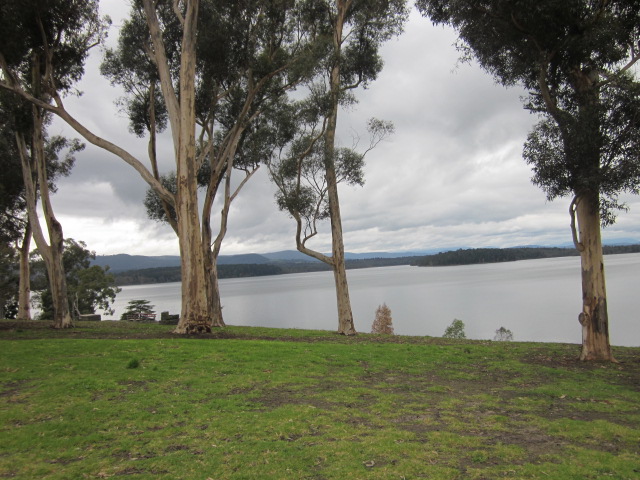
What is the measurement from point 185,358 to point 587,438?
7.17 metres

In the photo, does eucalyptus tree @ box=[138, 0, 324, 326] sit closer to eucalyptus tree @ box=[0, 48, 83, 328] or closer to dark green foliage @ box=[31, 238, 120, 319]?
eucalyptus tree @ box=[0, 48, 83, 328]

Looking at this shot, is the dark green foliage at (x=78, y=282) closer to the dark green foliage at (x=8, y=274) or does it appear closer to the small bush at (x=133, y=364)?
the dark green foliage at (x=8, y=274)

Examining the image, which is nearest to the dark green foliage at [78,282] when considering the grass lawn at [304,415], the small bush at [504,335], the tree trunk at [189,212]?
the tree trunk at [189,212]

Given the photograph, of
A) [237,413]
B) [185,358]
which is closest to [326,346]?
[185,358]

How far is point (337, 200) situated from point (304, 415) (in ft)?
37.4

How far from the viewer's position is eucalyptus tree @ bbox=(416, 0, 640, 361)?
9.23 meters

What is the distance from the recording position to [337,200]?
1645 centimetres

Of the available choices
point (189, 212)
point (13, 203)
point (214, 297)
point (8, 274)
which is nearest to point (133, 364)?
point (189, 212)

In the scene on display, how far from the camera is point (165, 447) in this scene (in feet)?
15.2

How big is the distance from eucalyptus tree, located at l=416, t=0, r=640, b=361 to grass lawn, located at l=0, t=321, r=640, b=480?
7.29 ft

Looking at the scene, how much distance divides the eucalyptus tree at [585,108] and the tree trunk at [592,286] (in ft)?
0.06

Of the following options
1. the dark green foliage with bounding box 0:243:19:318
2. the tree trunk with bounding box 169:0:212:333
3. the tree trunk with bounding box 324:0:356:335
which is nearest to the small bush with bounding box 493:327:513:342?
the tree trunk with bounding box 324:0:356:335

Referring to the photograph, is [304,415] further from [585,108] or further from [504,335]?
[504,335]

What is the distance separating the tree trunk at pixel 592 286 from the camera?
32.3 ft
